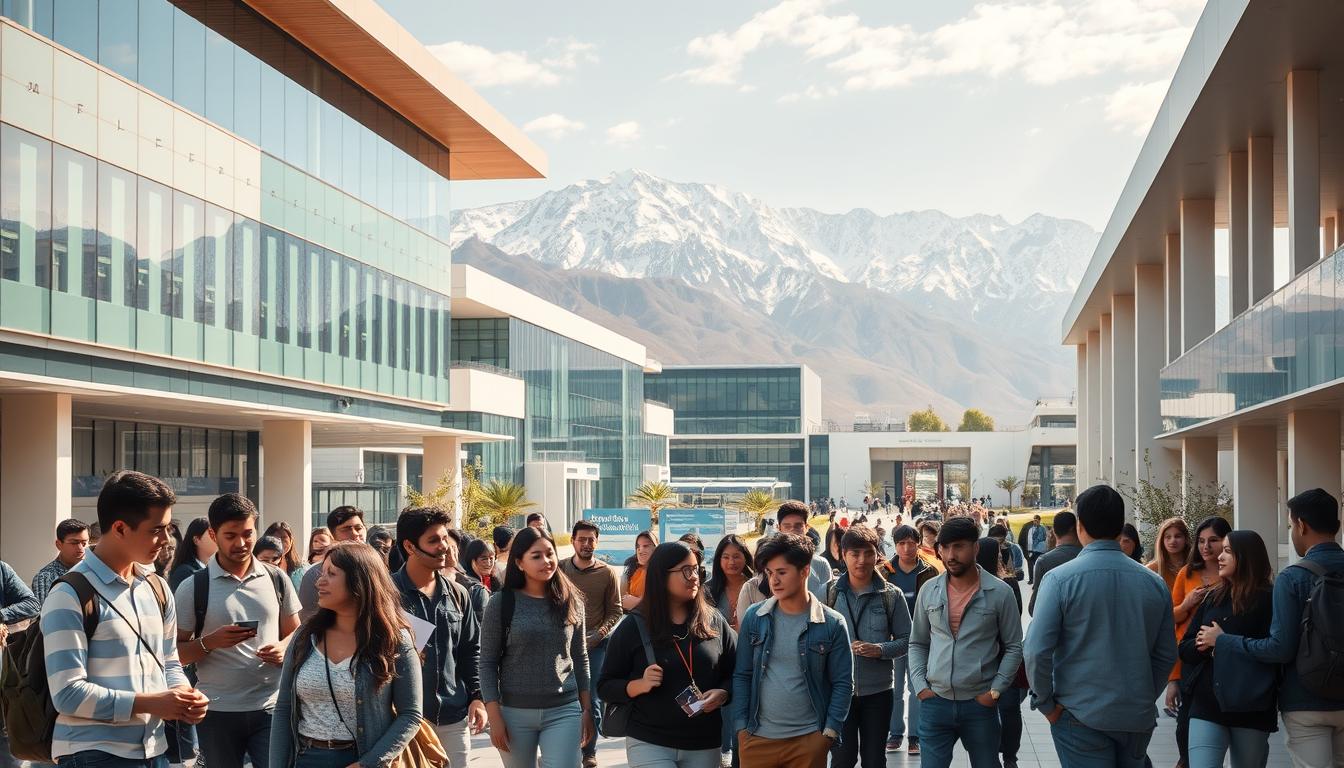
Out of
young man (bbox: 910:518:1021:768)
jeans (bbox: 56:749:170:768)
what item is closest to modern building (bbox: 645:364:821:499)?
young man (bbox: 910:518:1021:768)

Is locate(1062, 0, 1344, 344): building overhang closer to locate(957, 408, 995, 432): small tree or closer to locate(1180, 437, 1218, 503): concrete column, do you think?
locate(1180, 437, 1218, 503): concrete column

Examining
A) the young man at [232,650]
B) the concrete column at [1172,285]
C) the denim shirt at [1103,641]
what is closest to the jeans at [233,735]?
the young man at [232,650]

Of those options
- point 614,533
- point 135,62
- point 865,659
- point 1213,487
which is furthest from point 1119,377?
point 865,659

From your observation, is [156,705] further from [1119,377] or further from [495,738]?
[1119,377]

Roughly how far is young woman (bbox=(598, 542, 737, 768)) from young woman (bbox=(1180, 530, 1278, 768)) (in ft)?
8.72

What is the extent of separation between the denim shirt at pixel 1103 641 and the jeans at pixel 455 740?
10.1 ft

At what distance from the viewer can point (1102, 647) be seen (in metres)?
6.27

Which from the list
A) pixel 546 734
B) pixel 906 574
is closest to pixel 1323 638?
pixel 546 734

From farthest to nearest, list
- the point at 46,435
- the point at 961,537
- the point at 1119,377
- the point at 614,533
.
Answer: the point at 1119,377 < the point at 614,533 < the point at 46,435 < the point at 961,537

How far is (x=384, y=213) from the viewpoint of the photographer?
3369 cm

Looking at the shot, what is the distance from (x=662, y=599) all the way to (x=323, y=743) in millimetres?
1832

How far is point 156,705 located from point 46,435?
1795 centimetres

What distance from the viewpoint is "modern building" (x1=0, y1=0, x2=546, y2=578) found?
1989cm

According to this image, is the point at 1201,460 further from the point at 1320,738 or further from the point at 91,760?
the point at 91,760
